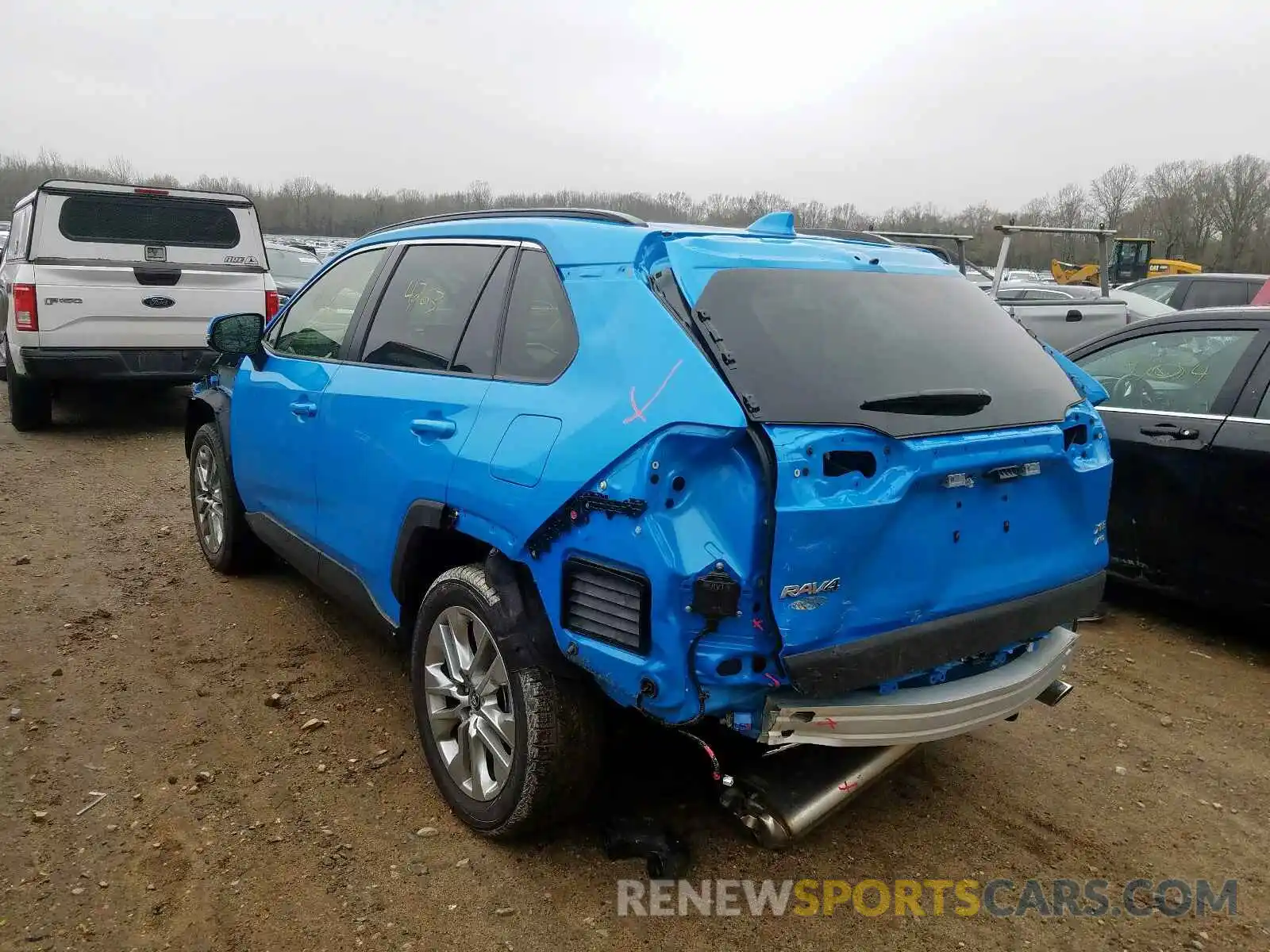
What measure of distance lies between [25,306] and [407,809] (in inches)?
281

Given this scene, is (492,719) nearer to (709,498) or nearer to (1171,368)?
(709,498)

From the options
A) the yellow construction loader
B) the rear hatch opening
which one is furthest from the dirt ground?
the yellow construction loader

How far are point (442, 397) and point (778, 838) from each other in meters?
1.67

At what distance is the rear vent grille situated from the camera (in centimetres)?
223

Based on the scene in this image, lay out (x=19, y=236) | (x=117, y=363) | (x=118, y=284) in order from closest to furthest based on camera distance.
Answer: (x=118, y=284) < (x=117, y=363) < (x=19, y=236)

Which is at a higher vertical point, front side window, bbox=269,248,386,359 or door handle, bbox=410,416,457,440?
front side window, bbox=269,248,386,359

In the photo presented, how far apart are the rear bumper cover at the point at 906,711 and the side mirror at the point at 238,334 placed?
3285mm

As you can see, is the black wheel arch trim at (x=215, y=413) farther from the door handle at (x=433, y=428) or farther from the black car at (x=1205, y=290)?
the black car at (x=1205, y=290)

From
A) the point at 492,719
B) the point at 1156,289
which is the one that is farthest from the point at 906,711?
the point at 1156,289

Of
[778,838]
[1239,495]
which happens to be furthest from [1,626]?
[1239,495]

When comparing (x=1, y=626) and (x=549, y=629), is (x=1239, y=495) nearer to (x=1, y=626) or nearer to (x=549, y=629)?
(x=549, y=629)

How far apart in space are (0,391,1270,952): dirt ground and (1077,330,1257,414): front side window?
1.17m

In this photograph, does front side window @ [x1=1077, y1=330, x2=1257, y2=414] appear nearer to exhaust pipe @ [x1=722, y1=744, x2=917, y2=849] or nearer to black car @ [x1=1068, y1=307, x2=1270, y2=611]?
black car @ [x1=1068, y1=307, x2=1270, y2=611]

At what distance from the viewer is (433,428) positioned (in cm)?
293
